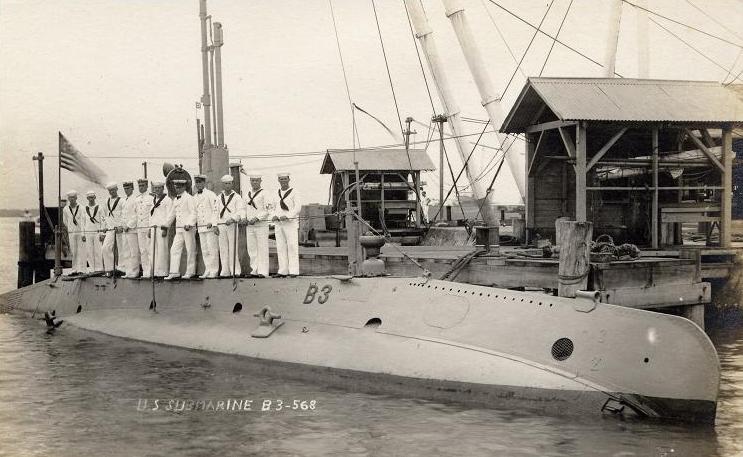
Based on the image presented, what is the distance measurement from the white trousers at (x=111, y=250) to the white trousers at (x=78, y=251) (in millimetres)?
1123

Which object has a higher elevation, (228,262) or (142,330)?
(228,262)

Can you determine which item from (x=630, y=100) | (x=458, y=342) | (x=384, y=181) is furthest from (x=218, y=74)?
(x=384, y=181)

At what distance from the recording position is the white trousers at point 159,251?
655 inches

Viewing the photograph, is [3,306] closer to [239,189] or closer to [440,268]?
[239,189]

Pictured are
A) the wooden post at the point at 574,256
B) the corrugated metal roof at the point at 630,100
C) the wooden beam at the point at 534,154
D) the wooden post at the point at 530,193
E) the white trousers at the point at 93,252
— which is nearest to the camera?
the wooden post at the point at 574,256

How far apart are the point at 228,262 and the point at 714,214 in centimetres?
1156

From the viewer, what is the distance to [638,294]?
14.6 meters

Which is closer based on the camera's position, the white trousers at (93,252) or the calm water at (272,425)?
the calm water at (272,425)

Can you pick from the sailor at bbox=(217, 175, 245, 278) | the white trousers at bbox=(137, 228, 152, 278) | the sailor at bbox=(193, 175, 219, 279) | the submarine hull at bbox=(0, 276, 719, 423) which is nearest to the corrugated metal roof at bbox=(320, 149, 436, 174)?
the white trousers at bbox=(137, 228, 152, 278)

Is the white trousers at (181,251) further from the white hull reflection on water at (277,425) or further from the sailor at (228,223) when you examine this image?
the white hull reflection on water at (277,425)

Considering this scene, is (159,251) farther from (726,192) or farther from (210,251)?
(726,192)

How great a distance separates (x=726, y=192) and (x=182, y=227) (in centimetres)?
1234

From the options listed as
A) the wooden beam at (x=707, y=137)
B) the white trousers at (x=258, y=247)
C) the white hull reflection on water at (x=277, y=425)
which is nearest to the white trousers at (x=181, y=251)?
the white trousers at (x=258, y=247)

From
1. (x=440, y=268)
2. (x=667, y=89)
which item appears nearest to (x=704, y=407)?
(x=440, y=268)
